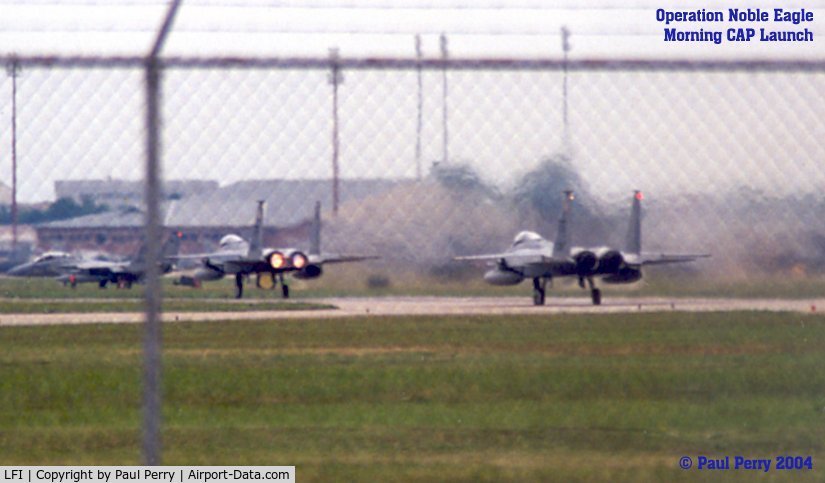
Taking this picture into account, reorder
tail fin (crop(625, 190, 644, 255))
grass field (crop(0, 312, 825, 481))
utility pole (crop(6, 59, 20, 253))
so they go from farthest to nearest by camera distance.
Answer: grass field (crop(0, 312, 825, 481)), tail fin (crop(625, 190, 644, 255)), utility pole (crop(6, 59, 20, 253))

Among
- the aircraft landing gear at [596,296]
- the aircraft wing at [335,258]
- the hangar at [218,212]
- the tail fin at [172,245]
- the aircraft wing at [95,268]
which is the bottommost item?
the aircraft landing gear at [596,296]

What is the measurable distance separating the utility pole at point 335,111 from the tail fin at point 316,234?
3.5 inches

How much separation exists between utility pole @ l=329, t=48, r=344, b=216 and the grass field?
298 cm

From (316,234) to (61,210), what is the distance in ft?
4.32

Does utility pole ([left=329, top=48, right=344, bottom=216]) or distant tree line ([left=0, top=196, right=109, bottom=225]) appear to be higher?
utility pole ([left=329, top=48, right=344, bottom=216])

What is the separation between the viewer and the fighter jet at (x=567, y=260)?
9.86 m

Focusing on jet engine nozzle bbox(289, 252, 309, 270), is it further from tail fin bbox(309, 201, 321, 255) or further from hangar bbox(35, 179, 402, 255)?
hangar bbox(35, 179, 402, 255)

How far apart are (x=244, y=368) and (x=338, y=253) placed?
10.1m

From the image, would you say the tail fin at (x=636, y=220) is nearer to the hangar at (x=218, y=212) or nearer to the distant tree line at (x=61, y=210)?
the hangar at (x=218, y=212)

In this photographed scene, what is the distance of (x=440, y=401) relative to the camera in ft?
45.6

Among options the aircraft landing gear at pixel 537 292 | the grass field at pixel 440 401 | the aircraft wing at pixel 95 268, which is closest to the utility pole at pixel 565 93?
the grass field at pixel 440 401

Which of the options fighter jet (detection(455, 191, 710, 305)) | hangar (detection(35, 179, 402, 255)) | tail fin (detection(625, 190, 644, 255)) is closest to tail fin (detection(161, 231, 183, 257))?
hangar (detection(35, 179, 402, 255))

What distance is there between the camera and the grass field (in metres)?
10.1

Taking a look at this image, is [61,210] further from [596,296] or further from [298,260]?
[596,296]
